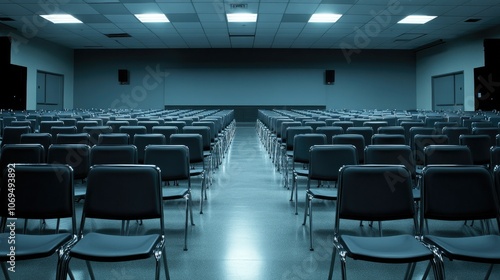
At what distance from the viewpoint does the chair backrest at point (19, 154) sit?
3.55 meters

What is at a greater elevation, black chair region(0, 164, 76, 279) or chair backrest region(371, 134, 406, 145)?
chair backrest region(371, 134, 406, 145)

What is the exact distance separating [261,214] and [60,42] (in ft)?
59.0

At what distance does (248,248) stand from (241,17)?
37.7ft

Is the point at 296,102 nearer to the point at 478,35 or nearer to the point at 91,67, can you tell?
the point at 478,35

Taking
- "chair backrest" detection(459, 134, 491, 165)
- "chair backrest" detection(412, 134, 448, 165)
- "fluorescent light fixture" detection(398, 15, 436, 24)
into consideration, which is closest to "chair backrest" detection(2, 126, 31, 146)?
"chair backrest" detection(412, 134, 448, 165)

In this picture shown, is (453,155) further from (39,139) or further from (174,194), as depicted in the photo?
(39,139)

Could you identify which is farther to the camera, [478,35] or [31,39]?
[31,39]

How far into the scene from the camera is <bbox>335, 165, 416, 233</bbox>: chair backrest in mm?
2549

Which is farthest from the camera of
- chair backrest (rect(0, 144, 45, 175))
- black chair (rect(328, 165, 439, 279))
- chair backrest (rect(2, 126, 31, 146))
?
chair backrest (rect(2, 126, 31, 146))

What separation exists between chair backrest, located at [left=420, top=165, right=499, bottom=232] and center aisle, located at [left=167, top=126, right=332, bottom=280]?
0.83 metres

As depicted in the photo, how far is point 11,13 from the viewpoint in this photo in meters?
12.9

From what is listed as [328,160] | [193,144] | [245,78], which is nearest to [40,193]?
[328,160]

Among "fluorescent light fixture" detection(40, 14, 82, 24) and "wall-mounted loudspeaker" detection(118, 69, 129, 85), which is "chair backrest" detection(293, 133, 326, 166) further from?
"wall-mounted loudspeaker" detection(118, 69, 129, 85)

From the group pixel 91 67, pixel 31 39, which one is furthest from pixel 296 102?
pixel 31 39
